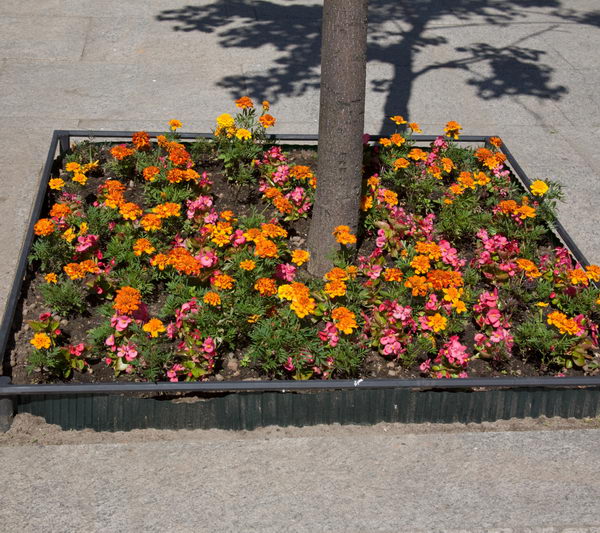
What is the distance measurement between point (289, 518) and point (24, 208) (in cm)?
326

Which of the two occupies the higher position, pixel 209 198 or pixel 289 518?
pixel 209 198

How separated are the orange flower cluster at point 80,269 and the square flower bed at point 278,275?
0.01 meters

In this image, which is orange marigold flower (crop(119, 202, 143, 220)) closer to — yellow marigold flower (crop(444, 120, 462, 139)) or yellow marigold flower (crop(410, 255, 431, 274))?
yellow marigold flower (crop(410, 255, 431, 274))

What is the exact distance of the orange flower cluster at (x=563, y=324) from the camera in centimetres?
474

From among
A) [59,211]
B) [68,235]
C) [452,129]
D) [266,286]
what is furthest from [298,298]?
[452,129]

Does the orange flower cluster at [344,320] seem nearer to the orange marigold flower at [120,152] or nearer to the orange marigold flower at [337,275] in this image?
the orange marigold flower at [337,275]

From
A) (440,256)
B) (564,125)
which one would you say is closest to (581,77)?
(564,125)

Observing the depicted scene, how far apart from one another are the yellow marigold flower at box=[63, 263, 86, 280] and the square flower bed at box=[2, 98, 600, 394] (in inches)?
0.4

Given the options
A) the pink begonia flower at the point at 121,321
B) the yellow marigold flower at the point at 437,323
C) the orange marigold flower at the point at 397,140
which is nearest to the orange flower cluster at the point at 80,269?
the pink begonia flower at the point at 121,321

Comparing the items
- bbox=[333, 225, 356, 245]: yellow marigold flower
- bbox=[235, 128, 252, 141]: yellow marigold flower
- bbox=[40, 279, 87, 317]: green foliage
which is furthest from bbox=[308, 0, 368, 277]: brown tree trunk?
bbox=[40, 279, 87, 317]: green foliage

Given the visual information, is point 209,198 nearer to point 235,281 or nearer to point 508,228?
point 235,281

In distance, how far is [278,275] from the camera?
5.24 m

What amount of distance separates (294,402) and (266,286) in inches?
27.6

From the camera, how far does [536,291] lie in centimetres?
539
